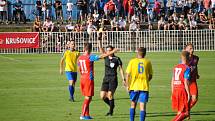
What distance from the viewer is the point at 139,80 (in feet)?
58.9

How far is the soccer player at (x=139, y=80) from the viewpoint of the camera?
17.8m

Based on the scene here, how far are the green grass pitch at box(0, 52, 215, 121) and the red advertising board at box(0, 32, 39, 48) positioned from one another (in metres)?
4.31

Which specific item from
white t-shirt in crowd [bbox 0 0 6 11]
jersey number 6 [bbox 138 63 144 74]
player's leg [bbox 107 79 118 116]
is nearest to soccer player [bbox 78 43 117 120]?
player's leg [bbox 107 79 118 116]

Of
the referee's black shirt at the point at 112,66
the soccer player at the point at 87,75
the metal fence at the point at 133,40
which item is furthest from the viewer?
the metal fence at the point at 133,40

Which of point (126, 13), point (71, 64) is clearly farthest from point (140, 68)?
point (126, 13)

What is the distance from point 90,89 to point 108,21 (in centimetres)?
Answer: 3045

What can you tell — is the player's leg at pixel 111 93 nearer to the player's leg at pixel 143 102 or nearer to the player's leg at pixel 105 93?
the player's leg at pixel 105 93

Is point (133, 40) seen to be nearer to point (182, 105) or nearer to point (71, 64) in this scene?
point (71, 64)

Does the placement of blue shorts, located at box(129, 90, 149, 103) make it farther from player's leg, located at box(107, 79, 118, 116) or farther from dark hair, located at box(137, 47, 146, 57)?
player's leg, located at box(107, 79, 118, 116)

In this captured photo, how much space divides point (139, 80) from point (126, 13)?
34153 millimetres

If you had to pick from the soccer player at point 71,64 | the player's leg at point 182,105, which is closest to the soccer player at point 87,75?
the player's leg at point 182,105

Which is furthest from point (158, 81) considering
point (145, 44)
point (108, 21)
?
point (108, 21)

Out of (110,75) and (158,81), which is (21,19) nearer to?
(158,81)

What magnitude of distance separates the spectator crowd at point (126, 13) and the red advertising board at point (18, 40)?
11.2 ft
